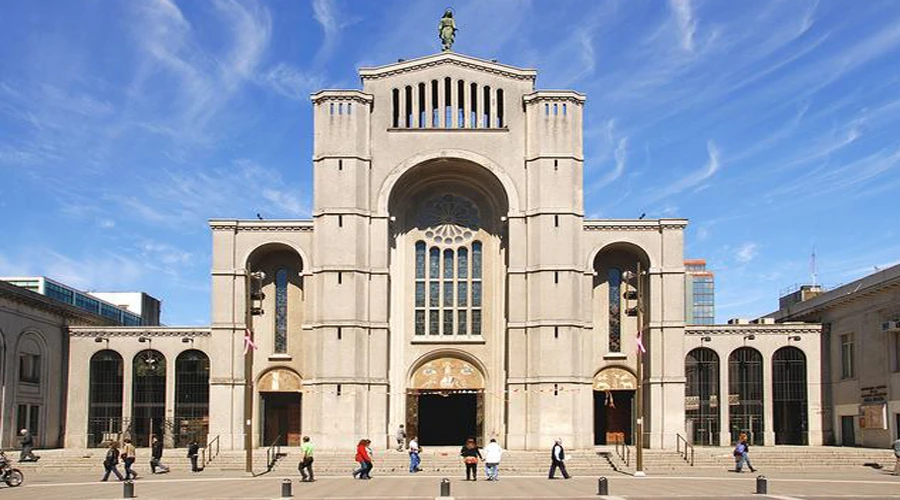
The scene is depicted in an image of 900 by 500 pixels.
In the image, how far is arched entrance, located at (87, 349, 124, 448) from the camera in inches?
2184

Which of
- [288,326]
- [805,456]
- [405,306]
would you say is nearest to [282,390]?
[288,326]

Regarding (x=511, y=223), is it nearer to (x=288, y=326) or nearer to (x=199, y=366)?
(x=288, y=326)

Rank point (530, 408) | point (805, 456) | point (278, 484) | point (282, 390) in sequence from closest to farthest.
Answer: point (278, 484) < point (805, 456) < point (530, 408) < point (282, 390)

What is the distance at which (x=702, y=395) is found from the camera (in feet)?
182

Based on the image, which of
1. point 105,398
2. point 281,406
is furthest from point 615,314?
point 105,398

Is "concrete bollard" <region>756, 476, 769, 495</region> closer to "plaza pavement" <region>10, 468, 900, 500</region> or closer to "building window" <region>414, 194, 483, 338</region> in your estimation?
"plaza pavement" <region>10, 468, 900, 500</region>

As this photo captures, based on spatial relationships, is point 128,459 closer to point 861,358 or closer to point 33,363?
point 33,363

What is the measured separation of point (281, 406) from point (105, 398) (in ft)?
29.5

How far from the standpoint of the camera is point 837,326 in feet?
178

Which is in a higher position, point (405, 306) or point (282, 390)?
point (405, 306)

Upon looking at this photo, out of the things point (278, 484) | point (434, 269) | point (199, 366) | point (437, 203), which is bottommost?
point (278, 484)

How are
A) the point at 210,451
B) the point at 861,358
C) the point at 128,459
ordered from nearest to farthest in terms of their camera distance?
the point at 128,459, the point at 210,451, the point at 861,358

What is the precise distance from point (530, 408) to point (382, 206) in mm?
11884

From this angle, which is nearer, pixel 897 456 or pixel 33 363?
pixel 897 456
